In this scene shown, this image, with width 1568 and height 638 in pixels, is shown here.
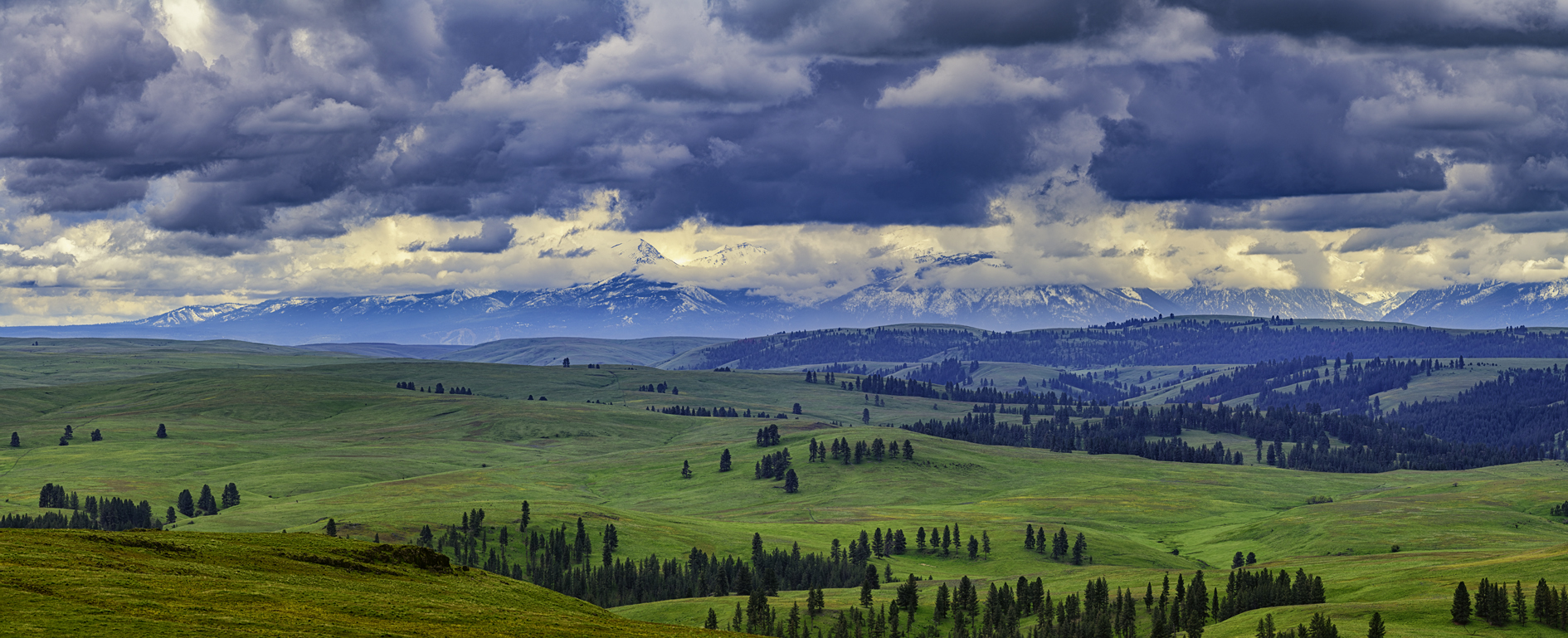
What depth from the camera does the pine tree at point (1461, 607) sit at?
481 ft

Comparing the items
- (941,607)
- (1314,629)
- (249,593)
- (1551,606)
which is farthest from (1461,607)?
(249,593)

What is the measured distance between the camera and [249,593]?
83.3 m

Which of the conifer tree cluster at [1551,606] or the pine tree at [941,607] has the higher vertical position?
the conifer tree cluster at [1551,606]

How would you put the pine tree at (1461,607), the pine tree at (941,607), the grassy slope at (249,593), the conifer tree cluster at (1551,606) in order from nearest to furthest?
the grassy slope at (249,593) < the conifer tree cluster at (1551,606) < the pine tree at (1461,607) < the pine tree at (941,607)

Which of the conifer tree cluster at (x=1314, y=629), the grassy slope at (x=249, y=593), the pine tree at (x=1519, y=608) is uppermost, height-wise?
the grassy slope at (x=249, y=593)

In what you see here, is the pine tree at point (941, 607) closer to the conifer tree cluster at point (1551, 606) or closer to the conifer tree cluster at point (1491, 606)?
the conifer tree cluster at point (1491, 606)

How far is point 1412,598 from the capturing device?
162 meters

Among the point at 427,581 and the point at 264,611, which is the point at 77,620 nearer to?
the point at 264,611

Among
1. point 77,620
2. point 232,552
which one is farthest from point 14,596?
point 232,552

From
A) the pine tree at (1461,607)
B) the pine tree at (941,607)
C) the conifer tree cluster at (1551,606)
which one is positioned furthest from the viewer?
the pine tree at (941,607)

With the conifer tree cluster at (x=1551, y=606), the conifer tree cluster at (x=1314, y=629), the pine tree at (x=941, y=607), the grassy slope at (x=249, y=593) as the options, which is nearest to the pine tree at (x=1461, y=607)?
the conifer tree cluster at (x=1314, y=629)

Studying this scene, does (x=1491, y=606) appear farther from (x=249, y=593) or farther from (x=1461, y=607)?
(x=249, y=593)

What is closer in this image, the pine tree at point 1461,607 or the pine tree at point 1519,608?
the pine tree at point 1461,607

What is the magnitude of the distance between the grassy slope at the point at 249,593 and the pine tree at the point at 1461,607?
103382 millimetres
